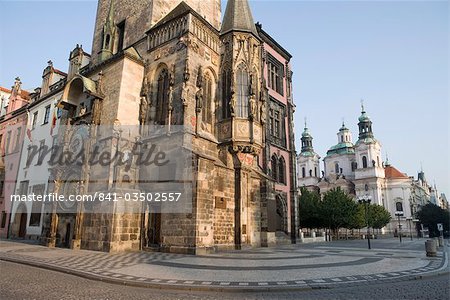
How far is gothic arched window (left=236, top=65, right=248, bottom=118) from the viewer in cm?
1916

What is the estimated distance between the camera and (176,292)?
22.6 feet

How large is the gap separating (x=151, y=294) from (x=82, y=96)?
18.4 metres

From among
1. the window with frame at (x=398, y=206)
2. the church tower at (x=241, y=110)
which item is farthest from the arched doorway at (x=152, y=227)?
the window with frame at (x=398, y=206)

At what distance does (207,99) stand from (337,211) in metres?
30.5

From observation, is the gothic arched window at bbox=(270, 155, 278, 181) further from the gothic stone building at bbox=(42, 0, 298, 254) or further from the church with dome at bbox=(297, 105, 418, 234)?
the church with dome at bbox=(297, 105, 418, 234)

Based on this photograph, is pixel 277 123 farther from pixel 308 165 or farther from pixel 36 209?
pixel 308 165

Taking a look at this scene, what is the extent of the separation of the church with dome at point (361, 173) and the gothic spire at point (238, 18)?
59.9 m

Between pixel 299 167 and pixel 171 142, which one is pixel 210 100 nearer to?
pixel 171 142

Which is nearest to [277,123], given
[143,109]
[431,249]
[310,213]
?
[143,109]

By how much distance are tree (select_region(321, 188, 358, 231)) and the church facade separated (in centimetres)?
2126

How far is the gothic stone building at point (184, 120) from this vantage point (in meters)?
15.9

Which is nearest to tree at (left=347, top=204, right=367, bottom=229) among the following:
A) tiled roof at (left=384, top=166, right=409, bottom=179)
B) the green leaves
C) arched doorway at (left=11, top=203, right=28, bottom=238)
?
the green leaves

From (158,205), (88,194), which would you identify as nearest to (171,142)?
(158,205)

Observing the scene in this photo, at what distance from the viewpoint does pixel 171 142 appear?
16984 millimetres
